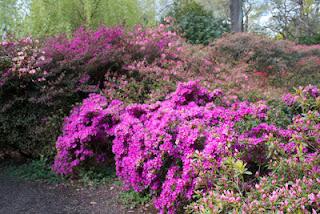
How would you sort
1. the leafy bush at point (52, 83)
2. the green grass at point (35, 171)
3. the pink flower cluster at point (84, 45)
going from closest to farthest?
the green grass at point (35, 171) < the leafy bush at point (52, 83) < the pink flower cluster at point (84, 45)

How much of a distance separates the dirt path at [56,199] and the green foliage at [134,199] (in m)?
0.07

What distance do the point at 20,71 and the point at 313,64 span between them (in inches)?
271

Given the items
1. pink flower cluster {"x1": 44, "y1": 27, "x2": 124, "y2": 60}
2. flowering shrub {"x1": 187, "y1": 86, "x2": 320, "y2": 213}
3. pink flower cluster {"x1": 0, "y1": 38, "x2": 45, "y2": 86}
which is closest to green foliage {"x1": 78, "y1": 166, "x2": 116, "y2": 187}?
pink flower cluster {"x1": 0, "y1": 38, "x2": 45, "y2": 86}

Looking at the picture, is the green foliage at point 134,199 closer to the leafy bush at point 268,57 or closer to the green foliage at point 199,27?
the leafy bush at point 268,57

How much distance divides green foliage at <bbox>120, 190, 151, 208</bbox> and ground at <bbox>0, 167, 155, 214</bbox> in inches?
2.1

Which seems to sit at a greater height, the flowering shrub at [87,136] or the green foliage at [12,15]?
the green foliage at [12,15]

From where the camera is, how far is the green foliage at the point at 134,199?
360 cm

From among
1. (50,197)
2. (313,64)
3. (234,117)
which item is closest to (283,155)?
(234,117)

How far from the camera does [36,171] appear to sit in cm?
470

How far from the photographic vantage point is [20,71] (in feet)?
15.2

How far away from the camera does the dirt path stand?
11.6 feet

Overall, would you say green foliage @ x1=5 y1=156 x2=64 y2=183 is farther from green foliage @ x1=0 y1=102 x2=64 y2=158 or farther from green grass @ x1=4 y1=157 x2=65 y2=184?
green foliage @ x1=0 y1=102 x2=64 y2=158

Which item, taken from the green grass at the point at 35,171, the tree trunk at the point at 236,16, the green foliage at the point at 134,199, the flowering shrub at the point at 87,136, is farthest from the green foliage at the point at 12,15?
the tree trunk at the point at 236,16

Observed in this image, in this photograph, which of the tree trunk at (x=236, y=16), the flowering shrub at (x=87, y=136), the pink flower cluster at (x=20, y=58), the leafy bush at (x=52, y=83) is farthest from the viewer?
the tree trunk at (x=236, y=16)
